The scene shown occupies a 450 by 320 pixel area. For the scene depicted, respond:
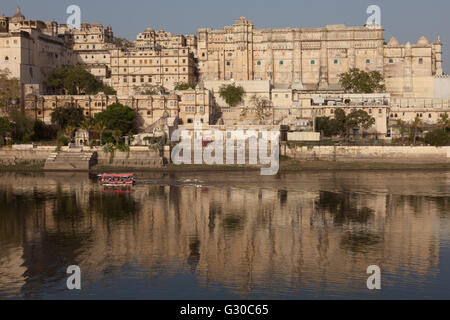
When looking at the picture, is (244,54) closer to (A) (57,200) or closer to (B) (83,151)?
(B) (83,151)

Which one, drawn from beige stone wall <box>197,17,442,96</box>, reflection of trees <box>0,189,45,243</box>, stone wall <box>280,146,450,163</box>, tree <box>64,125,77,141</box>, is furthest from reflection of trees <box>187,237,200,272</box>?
beige stone wall <box>197,17,442,96</box>

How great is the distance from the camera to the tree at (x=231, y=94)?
8850 cm

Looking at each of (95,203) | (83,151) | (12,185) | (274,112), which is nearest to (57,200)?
(95,203)

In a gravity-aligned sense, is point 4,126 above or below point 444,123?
below

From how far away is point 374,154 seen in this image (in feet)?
231

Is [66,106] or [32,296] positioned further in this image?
[66,106]

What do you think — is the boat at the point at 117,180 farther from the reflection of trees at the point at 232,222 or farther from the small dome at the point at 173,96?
the small dome at the point at 173,96

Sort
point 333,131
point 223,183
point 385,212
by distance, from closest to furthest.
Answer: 1. point 385,212
2. point 223,183
3. point 333,131

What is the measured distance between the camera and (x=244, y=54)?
100m

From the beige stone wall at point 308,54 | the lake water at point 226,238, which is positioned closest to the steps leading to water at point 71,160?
the lake water at point 226,238

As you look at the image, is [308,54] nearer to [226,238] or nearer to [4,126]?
[4,126]

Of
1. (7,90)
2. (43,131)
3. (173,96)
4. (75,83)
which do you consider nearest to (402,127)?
(173,96)

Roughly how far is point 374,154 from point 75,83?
1775 inches
